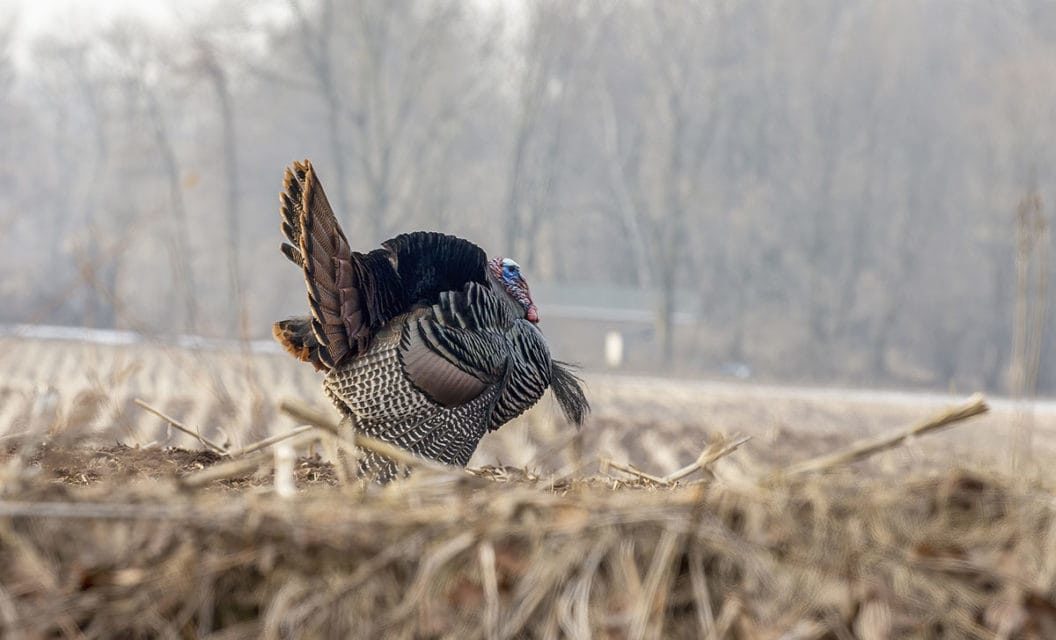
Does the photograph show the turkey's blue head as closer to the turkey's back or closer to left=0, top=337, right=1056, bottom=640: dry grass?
the turkey's back

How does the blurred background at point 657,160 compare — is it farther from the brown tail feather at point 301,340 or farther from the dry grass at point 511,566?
the dry grass at point 511,566

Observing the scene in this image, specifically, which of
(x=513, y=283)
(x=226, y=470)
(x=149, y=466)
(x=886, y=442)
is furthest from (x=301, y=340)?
(x=886, y=442)

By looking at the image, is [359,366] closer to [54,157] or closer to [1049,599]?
[1049,599]

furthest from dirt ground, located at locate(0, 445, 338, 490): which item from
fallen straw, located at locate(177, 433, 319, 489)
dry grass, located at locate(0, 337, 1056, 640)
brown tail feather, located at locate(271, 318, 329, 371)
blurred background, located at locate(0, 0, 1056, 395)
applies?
blurred background, located at locate(0, 0, 1056, 395)

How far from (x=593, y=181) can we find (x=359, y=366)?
52.6 m

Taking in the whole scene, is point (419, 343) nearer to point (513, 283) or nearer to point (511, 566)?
point (513, 283)

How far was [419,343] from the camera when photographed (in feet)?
18.5

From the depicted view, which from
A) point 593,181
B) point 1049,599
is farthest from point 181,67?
point 1049,599

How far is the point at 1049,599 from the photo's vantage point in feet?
5.23

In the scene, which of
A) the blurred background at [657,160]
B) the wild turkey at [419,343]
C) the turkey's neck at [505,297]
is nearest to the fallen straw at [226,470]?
the wild turkey at [419,343]

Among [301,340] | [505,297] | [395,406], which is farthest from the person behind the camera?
[505,297]

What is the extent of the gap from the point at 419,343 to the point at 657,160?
1823 inches

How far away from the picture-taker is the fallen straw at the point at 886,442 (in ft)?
5.90

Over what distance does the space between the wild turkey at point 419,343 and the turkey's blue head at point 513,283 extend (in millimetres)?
133
